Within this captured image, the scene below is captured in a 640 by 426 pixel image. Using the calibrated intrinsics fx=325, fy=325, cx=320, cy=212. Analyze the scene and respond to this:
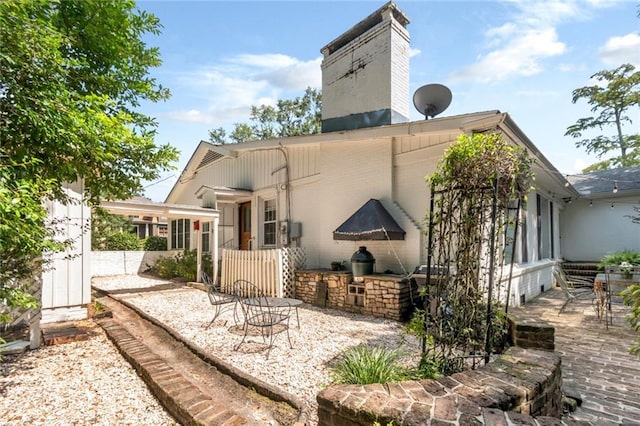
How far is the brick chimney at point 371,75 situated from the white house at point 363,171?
0.03 meters

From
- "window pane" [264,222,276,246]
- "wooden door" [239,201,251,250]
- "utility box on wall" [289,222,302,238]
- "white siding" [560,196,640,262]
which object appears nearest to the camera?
"utility box on wall" [289,222,302,238]

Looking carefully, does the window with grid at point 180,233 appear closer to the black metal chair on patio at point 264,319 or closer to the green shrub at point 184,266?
the green shrub at point 184,266

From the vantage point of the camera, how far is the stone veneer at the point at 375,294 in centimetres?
614

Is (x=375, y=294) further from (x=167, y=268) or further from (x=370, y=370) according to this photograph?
(x=167, y=268)

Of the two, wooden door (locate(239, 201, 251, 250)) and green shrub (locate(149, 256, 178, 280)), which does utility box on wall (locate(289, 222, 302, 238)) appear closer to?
wooden door (locate(239, 201, 251, 250))

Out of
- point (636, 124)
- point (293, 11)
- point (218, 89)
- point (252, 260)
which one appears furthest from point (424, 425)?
point (636, 124)

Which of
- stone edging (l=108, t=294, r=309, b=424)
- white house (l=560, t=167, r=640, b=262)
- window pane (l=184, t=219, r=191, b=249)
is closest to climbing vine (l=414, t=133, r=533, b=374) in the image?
stone edging (l=108, t=294, r=309, b=424)

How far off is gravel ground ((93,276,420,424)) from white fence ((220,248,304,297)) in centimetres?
95

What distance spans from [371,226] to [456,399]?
4431mm

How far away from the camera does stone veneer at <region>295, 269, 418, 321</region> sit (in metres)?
6.14

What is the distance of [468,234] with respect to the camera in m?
3.15

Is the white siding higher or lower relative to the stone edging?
higher

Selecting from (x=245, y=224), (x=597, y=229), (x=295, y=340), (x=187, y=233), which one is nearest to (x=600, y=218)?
(x=597, y=229)

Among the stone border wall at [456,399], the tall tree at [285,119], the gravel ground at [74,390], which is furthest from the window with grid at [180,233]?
the stone border wall at [456,399]
